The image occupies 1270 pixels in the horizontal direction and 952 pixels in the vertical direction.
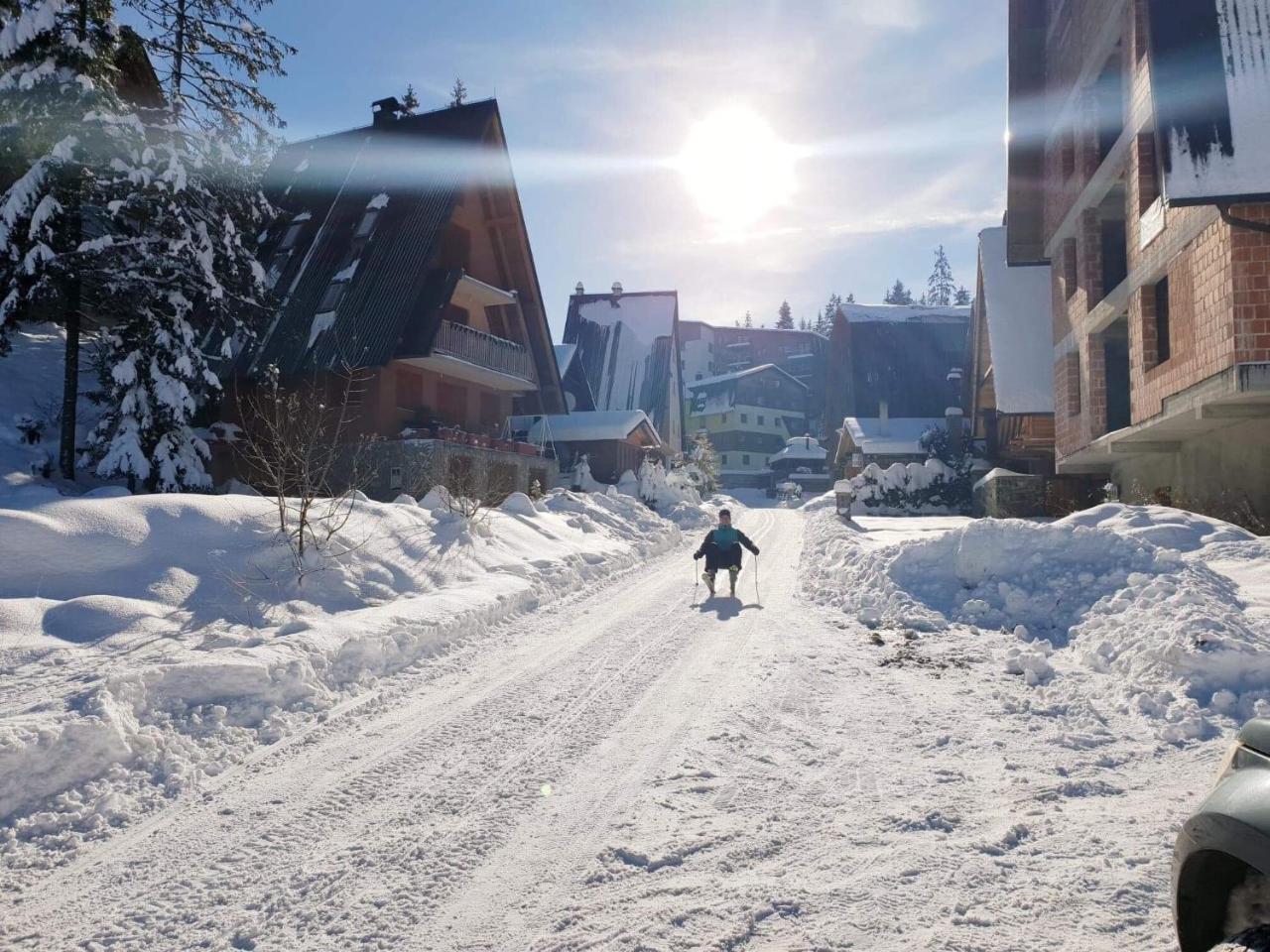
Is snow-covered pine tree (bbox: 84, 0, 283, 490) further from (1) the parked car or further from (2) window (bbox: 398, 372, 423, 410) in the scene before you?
(1) the parked car

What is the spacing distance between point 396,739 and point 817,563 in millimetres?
10430

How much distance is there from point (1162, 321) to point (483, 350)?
56.2ft

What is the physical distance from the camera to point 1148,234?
13820 mm

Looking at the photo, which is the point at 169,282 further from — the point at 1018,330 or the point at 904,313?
the point at 904,313

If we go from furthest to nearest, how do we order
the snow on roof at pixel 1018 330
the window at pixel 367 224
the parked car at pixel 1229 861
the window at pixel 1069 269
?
the window at pixel 367 224, the snow on roof at pixel 1018 330, the window at pixel 1069 269, the parked car at pixel 1229 861

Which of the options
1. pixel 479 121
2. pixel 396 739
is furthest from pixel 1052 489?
pixel 396 739

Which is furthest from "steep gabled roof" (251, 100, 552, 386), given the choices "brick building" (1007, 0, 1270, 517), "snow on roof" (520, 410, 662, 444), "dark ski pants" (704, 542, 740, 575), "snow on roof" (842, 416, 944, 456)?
"snow on roof" (842, 416, 944, 456)

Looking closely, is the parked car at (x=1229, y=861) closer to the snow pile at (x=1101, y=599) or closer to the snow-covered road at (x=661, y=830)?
the snow-covered road at (x=661, y=830)

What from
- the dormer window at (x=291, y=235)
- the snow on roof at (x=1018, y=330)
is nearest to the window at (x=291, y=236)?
the dormer window at (x=291, y=235)

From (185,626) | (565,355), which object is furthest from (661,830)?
(565,355)

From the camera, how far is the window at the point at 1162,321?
14.7 m

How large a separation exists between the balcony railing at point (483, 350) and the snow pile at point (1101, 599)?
44.0ft

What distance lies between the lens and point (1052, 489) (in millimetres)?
22656

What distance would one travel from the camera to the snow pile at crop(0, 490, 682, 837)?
453 cm
